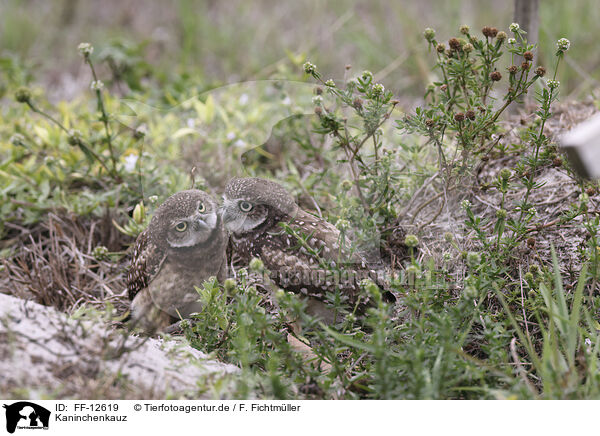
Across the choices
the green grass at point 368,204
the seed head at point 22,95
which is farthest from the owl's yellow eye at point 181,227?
the seed head at point 22,95

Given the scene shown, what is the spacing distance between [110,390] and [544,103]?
2.05 meters

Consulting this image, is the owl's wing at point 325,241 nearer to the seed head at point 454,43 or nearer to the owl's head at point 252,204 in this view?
the owl's head at point 252,204

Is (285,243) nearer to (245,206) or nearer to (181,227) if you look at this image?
(245,206)

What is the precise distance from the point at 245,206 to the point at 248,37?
5.48m

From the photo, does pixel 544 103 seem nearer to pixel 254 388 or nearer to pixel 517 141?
pixel 517 141

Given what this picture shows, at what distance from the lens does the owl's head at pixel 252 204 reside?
2.40 m

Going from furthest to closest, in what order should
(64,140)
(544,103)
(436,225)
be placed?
(64,140), (436,225), (544,103)

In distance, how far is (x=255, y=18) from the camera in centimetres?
827

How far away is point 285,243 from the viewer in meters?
2.50

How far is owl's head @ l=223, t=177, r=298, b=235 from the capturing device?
2396 millimetres

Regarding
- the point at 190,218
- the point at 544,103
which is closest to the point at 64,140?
the point at 190,218

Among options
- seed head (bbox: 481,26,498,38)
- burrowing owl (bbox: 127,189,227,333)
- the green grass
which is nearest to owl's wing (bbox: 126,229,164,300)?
burrowing owl (bbox: 127,189,227,333)

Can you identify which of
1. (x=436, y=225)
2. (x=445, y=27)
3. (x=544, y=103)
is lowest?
(x=436, y=225)
